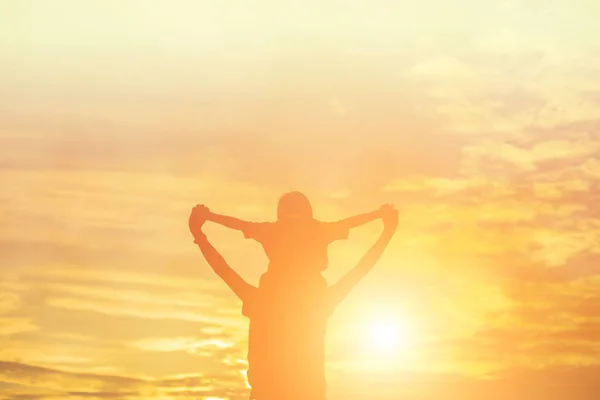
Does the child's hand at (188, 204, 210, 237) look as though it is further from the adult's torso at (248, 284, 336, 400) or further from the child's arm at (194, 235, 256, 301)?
the adult's torso at (248, 284, 336, 400)

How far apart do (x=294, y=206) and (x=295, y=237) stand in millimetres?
454

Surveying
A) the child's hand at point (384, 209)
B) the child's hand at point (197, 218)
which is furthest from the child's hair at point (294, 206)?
the child's hand at point (197, 218)

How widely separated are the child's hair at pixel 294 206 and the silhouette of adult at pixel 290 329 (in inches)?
34.1

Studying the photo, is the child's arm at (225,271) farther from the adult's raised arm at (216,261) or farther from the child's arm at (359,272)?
the child's arm at (359,272)

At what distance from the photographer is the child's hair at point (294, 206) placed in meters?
→ 16.5

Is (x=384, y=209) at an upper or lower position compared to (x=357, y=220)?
upper

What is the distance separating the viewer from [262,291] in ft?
55.3

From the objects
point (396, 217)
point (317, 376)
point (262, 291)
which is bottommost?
point (317, 376)

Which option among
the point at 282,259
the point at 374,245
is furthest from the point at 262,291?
the point at 374,245

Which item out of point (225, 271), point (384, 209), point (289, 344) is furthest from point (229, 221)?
point (384, 209)

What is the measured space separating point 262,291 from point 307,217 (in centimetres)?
126

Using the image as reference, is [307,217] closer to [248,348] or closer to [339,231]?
[339,231]

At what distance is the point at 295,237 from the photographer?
54.8ft

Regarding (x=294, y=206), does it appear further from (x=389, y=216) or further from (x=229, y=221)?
(x=389, y=216)
